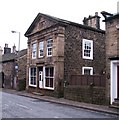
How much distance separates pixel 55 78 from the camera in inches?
910

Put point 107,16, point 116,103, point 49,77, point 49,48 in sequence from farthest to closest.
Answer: point 49,48
point 49,77
point 107,16
point 116,103

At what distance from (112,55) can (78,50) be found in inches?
335

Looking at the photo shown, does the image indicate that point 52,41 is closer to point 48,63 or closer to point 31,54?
point 48,63

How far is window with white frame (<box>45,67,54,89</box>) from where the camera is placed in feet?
78.8

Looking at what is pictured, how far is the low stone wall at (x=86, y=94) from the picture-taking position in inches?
675

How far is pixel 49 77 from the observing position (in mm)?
24406

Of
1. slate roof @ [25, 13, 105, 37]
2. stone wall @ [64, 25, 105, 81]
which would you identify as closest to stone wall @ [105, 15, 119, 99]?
slate roof @ [25, 13, 105, 37]

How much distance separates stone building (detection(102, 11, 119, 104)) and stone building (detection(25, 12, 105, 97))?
23.0 feet

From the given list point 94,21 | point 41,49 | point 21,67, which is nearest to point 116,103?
point 41,49

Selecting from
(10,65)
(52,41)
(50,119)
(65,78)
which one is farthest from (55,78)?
(10,65)

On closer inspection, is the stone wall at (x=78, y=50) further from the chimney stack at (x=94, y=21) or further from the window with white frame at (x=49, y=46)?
the chimney stack at (x=94, y=21)

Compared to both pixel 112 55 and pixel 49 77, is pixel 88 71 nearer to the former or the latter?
pixel 49 77

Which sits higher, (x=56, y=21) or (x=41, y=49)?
(x=56, y=21)

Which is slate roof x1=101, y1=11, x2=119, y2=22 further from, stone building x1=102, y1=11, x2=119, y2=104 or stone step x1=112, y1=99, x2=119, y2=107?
stone step x1=112, y1=99, x2=119, y2=107
